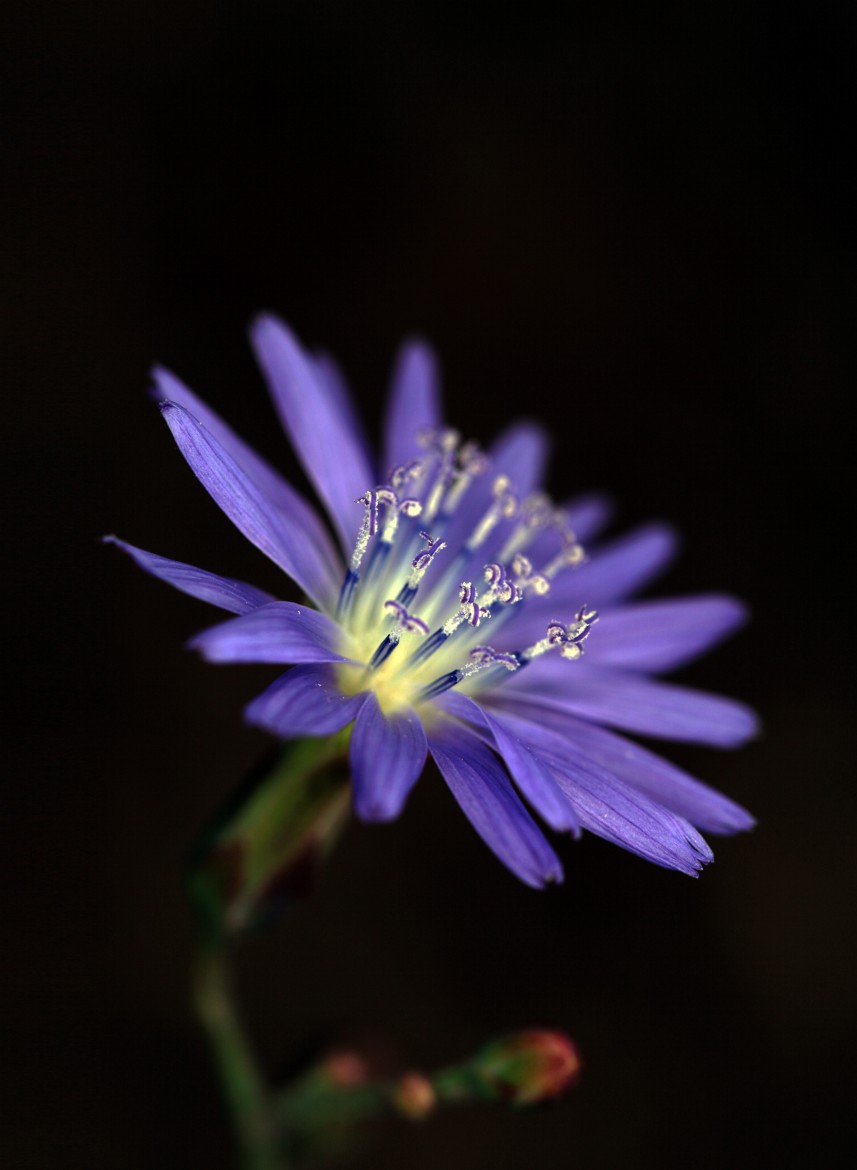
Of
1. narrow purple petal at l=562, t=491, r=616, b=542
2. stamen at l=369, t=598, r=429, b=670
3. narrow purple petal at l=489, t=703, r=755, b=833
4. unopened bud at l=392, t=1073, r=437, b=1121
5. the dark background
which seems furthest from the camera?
the dark background

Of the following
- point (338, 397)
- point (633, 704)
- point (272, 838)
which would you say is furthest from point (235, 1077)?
point (338, 397)

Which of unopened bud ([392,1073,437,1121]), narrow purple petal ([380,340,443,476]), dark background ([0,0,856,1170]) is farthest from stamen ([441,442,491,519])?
dark background ([0,0,856,1170])

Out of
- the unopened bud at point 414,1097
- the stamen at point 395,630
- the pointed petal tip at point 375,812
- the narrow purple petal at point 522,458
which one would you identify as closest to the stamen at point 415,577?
the stamen at point 395,630

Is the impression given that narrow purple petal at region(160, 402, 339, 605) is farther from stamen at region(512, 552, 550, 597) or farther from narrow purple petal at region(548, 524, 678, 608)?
narrow purple petal at region(548, 524, 678, 608)

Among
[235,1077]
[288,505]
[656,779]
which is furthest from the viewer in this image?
[235,1077]

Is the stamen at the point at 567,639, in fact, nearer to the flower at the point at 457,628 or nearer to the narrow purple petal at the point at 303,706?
the flower at the point at 457,628

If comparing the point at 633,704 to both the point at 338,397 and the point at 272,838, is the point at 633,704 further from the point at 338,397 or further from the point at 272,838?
the point at 338,397

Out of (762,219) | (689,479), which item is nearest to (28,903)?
(689,479)
